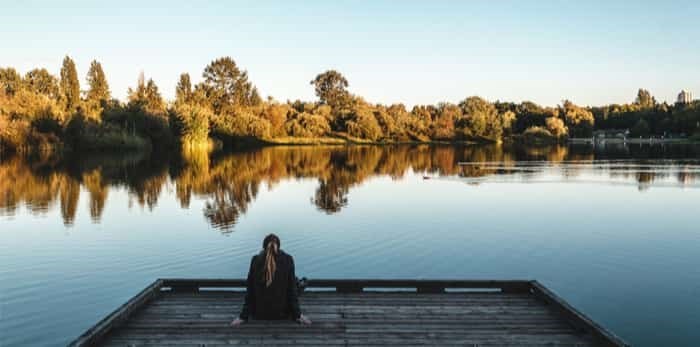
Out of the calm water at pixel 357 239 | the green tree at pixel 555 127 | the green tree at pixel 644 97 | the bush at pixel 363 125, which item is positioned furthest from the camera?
the green tree at pixel 644 97

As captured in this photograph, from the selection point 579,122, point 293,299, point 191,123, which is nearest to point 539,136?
point 579,122

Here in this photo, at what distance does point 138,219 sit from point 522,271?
14857mm

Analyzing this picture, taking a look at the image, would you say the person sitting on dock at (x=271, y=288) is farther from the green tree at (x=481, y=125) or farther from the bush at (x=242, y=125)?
the green tree at (x=481, y=125)

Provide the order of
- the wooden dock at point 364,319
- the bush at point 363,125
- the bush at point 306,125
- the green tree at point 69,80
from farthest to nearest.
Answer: the bush at point 363,125, the bush at point 306,125, the green tree at point 69,80, the wooden dock at point 364,319

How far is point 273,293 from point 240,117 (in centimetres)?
8766

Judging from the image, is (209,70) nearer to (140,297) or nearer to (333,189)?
(333,189)

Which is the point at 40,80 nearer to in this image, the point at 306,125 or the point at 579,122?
the point at 306,125

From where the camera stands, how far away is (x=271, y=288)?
25.7ft

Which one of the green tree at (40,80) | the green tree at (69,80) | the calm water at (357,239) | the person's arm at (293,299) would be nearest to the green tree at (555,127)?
A: the calm water at (357,239)

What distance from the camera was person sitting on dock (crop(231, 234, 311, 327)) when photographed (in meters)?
7.65

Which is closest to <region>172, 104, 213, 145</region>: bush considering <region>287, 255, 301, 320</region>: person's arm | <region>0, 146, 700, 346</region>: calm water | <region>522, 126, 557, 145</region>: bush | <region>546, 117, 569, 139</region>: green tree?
<region>0, 146, 700, 346</region>: calm water

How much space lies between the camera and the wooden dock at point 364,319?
7285 millimetres

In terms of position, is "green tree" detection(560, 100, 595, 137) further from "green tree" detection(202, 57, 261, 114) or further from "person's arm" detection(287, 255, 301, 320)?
"person's arm" detection(287, 255, 301, 320)

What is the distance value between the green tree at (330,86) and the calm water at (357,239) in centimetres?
10281
